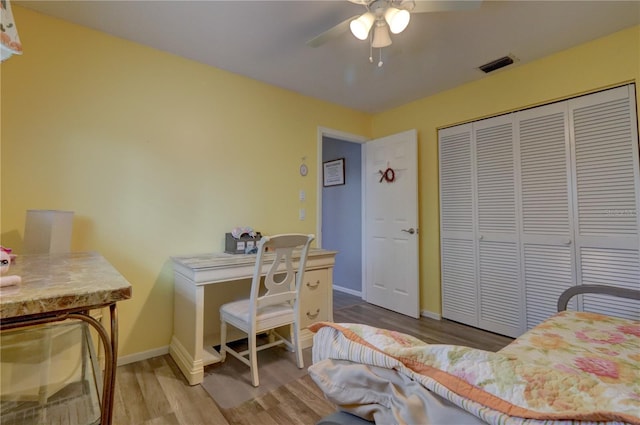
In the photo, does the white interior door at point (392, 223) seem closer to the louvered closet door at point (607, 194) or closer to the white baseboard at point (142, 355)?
the louvered closet door at point (607, 194)

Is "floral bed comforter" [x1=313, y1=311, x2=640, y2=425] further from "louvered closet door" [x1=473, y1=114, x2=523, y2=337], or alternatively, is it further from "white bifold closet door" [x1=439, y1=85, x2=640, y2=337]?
"louvered closet door" [x1=473, y1=114, x2=523, y2=337]

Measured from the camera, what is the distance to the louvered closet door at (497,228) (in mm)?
2562

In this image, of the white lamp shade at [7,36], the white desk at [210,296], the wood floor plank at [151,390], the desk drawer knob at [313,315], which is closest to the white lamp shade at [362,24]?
the white lamp shade at [7,36]

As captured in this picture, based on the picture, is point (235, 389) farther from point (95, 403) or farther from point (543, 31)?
point (543, 31)

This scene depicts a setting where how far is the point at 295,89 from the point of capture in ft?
9.78

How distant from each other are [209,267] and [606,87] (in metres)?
3.13

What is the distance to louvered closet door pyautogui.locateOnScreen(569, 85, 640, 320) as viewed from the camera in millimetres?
2002

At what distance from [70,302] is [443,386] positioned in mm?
836

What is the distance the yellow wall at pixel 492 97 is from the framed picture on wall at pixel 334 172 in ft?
2.63

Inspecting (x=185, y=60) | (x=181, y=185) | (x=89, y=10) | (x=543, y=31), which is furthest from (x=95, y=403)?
(x=543, y=31)

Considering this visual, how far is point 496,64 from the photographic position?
→ 2473 millimetres

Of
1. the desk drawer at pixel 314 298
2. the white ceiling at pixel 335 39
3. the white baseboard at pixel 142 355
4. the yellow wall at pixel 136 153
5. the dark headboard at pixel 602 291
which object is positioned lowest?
the white baseboard at pixel 142 355

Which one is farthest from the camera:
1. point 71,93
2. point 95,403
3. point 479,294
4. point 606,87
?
point 479,294

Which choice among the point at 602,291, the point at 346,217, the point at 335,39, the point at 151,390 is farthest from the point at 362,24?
the point at 346,217
